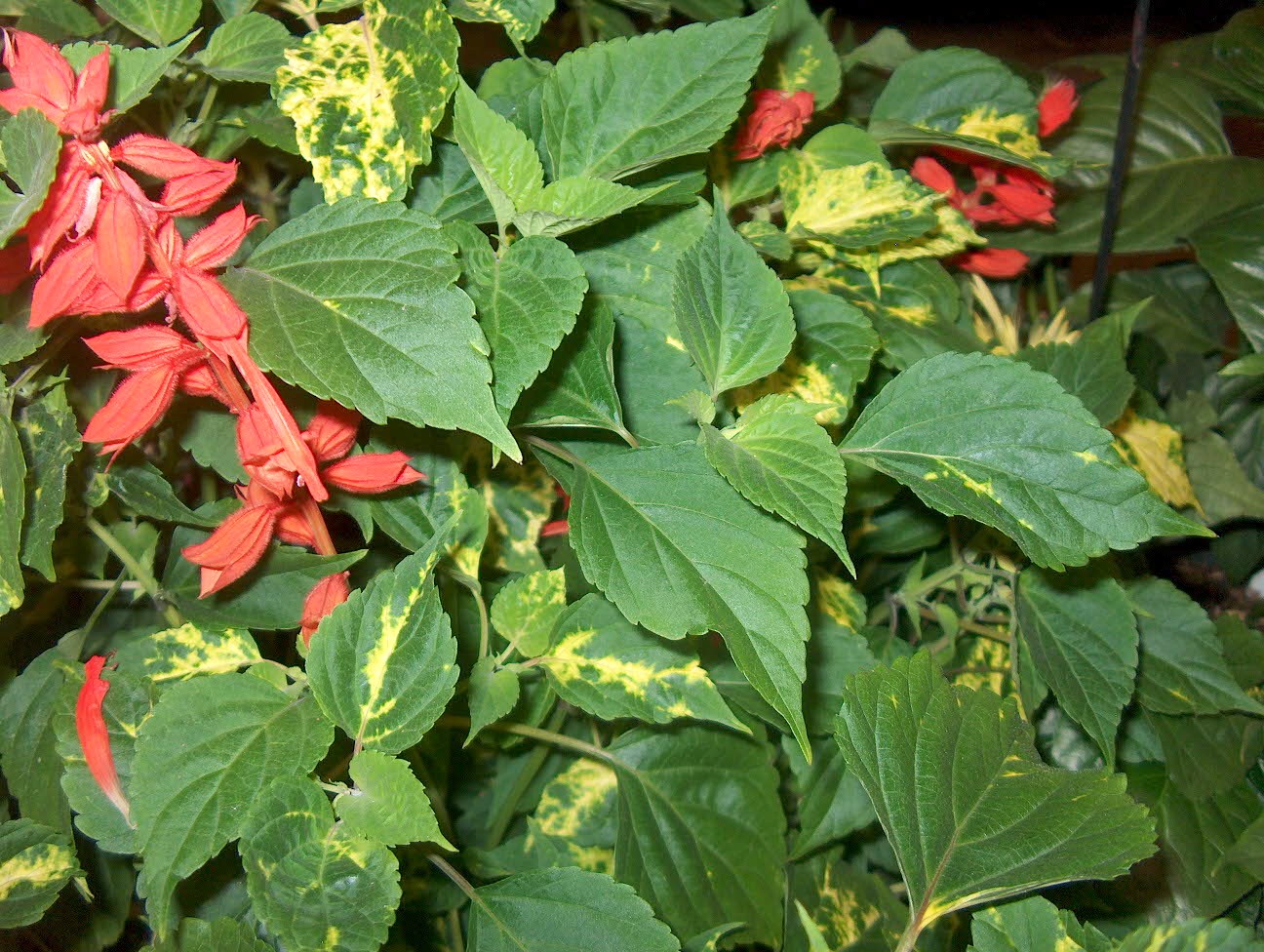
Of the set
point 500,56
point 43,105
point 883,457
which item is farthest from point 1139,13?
point 43,105

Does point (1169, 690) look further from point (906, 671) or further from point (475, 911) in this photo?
point (475, 911)

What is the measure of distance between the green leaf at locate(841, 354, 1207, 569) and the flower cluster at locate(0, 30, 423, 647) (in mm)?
269

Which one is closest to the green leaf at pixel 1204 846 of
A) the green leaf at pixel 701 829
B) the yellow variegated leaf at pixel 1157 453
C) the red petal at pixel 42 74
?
the yellow variegated leaf at pixel 1157 453

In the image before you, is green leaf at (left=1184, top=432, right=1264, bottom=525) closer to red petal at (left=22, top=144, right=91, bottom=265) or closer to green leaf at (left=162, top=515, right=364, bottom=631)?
green leaf at (left=162, top=515, right=364, bottom=631)

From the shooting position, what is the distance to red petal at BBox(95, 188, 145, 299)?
0.36 meters

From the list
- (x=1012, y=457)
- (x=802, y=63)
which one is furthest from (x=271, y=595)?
(x=802, y=63)

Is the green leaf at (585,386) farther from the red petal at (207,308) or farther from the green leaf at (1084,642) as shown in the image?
the green leaf at (1084,642)

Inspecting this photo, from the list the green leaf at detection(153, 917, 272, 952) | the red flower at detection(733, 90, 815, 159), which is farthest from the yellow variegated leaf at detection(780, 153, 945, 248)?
the green leaf at detection(153, 917, 272, 952)

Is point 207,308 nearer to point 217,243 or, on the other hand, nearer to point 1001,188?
point 217,243

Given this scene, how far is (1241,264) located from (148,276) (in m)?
0.79

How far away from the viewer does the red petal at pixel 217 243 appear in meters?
0.40

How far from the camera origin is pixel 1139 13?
584 millimetres

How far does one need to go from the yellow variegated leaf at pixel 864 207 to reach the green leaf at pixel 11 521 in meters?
0.42

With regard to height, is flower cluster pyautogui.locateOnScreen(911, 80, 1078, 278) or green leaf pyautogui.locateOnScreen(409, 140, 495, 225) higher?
green leaf pyautogui.locateOnScreen(409, 140, 495, 225)
